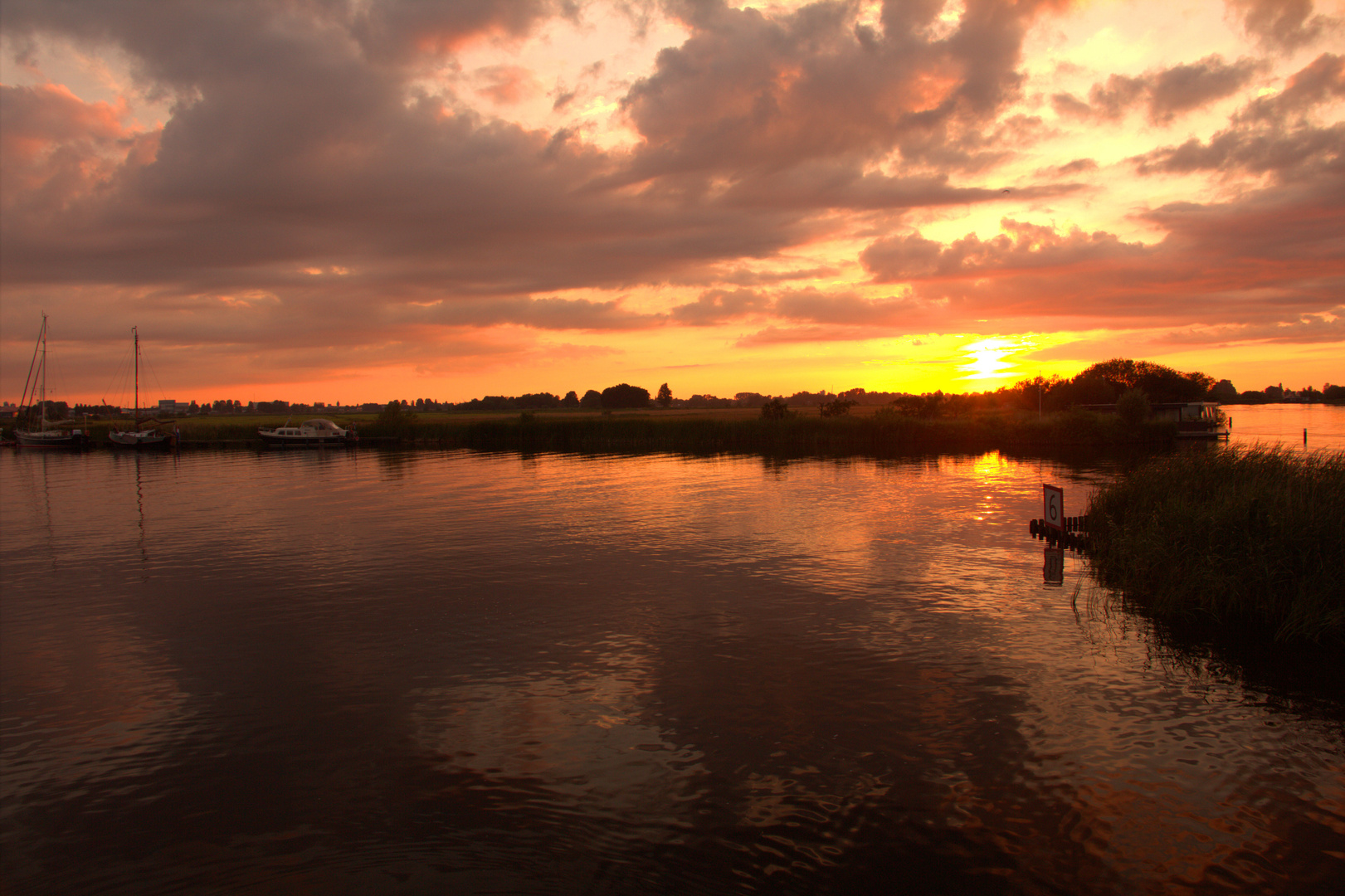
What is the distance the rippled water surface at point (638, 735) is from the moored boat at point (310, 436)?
88840 millimetres

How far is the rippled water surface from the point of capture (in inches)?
353

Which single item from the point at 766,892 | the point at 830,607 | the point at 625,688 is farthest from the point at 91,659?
the point at 830,607

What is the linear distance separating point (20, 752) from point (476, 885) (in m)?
8.92

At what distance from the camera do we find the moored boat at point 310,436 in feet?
360

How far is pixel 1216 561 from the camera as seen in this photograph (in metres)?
18.2

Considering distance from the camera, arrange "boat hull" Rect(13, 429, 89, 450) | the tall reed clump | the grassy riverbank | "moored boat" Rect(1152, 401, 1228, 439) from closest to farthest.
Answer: the tall reed clump
the grassy riverbank
"moored boat" Rect(1152, 401, 1228, 439)
"boat hull" Rect(13, 429, 89, 450)

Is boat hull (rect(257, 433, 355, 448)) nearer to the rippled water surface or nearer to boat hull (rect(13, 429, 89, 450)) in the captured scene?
boat hull (rect(13, 429, 89, 450))

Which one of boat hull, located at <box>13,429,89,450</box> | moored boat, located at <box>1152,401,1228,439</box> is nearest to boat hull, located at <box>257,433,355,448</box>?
boat hull, located at <box>13,429,89,450</box>

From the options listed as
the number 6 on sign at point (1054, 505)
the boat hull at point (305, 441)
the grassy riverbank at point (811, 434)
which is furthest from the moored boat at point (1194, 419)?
the boat hull at point (305, 441)

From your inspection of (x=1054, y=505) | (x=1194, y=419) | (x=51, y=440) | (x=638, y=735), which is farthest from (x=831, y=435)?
(x=51, y=440)

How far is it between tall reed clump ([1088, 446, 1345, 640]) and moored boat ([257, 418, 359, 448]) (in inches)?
4246

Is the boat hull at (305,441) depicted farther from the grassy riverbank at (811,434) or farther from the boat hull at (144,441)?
the boat hull at (144,441)

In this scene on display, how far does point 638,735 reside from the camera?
12.2 meters

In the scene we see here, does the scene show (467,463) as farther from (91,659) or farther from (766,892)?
(766,892)
